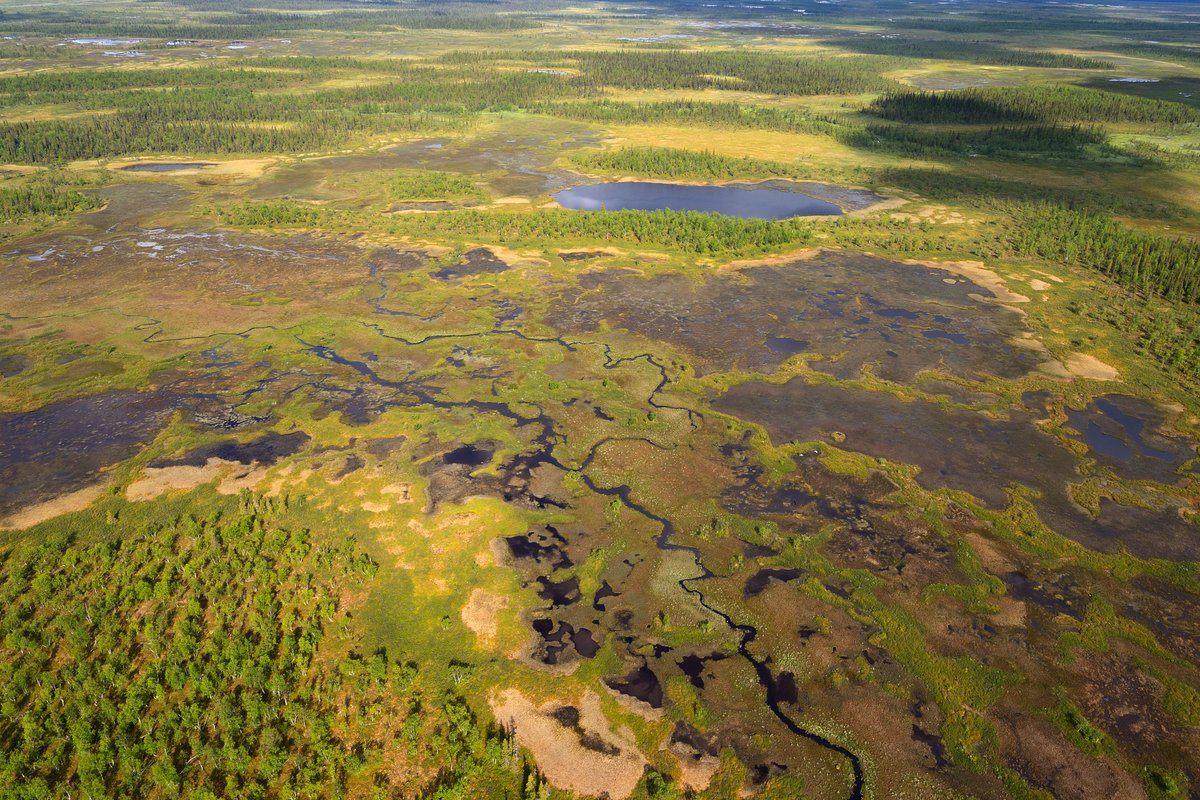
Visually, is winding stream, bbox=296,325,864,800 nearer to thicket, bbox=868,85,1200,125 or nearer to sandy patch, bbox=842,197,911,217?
sandy patch, bbox=842,197,911,217

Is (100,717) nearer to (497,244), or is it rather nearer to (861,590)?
(861,590)

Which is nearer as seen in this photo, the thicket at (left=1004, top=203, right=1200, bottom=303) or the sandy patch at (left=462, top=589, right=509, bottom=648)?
the sandy patch at (left=462, top=589, right=509, bottom=648)

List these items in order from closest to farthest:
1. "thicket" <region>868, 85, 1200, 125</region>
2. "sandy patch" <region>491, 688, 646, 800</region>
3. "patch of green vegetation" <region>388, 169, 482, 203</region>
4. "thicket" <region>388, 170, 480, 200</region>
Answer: "sandy patch" <region>491, 688, 646, 800</region> < "patch of green vegetation" <region>388, 169, 482, 203</region> < "thicket" <region>388, 170, 480, 200</region> < "thicket" <region>868, 85, 1200, 125</region>

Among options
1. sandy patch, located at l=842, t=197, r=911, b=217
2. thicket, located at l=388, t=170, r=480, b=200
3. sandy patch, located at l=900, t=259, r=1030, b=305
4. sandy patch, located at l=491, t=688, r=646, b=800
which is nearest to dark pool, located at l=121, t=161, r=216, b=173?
thicket, located at l=388, t=170, r=480, b=200

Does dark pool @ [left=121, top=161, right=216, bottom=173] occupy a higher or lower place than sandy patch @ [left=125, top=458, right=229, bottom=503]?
higher

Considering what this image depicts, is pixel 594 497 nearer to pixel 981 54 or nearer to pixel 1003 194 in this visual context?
pixel 1003 194

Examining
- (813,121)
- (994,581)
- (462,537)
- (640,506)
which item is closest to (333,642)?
(462,537)

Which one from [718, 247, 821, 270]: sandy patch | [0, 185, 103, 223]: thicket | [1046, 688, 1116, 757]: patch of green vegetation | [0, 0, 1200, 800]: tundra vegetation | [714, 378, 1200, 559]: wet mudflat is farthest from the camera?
[0, 185, 103, 223]: thicket

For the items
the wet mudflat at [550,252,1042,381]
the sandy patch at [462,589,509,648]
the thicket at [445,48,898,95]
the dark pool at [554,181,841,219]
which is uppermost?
the thicket at [445,48,898,95]
